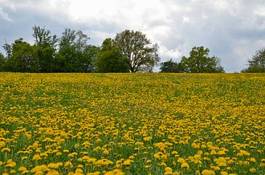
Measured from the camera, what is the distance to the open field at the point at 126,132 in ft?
27.0

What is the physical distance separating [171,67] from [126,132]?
325ft

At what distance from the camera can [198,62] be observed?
117 metres

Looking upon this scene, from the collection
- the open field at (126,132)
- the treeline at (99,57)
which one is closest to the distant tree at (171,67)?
the treeline at (99,57)

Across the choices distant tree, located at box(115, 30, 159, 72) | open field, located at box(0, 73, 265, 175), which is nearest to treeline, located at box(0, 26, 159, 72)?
distant tree, located at box(115, 30, 159, 72)

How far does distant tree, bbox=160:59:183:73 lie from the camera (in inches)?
4250

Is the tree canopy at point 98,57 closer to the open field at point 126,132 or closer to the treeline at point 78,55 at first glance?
the treeline at point 78,55

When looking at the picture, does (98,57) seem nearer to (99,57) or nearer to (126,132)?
(99,57)

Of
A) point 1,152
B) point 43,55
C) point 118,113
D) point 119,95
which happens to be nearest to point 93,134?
point 1,152

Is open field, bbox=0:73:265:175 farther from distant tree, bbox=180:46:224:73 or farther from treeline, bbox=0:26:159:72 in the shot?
distant tree, bbox=180:46:224:73

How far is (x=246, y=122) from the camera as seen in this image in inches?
607

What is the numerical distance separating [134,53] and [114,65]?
14760mm

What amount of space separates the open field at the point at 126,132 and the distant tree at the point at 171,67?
253 feet

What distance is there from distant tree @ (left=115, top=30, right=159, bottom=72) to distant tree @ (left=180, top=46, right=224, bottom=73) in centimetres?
1367

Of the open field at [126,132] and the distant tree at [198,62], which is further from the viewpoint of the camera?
the distant tree at [198,62]
